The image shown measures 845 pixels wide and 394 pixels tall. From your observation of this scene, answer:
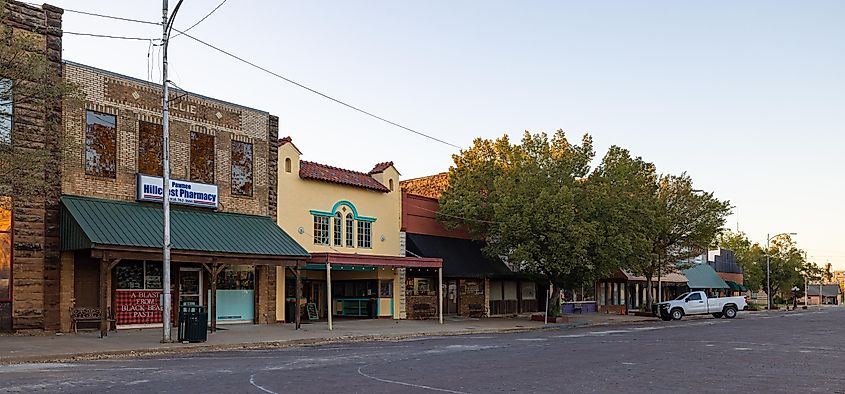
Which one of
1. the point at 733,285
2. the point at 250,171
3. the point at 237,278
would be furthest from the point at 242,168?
the point at 733,285

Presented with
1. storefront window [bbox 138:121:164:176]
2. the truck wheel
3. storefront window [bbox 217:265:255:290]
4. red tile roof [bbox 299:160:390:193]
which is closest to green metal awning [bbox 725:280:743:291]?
the truck wheel

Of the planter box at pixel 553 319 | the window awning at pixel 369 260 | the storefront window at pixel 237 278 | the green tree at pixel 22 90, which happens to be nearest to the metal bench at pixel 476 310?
the planter box at pixel 553 319

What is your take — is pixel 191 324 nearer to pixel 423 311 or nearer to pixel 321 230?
pixel 321 230

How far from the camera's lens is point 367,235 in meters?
35.7

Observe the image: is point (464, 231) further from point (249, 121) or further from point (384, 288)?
point (249, 121)

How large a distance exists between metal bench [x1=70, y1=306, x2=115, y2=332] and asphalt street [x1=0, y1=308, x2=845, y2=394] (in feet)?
23.0

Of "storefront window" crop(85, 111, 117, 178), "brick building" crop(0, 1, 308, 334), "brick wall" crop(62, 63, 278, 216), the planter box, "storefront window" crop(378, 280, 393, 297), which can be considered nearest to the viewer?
"brick building" crop(0, 1, 308, 334)

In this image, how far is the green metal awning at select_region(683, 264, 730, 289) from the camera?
68750 millimetres

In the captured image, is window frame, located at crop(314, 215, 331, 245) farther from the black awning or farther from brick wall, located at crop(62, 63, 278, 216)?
the black awning

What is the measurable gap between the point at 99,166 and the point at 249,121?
6.79 metres

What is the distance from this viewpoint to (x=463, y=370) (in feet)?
51.0

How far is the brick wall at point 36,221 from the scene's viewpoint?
23344 millimetres

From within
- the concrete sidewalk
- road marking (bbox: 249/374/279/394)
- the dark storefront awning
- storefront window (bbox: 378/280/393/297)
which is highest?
the dark storefront awning

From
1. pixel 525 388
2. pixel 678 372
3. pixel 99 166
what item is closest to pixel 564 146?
pixel 99 166
